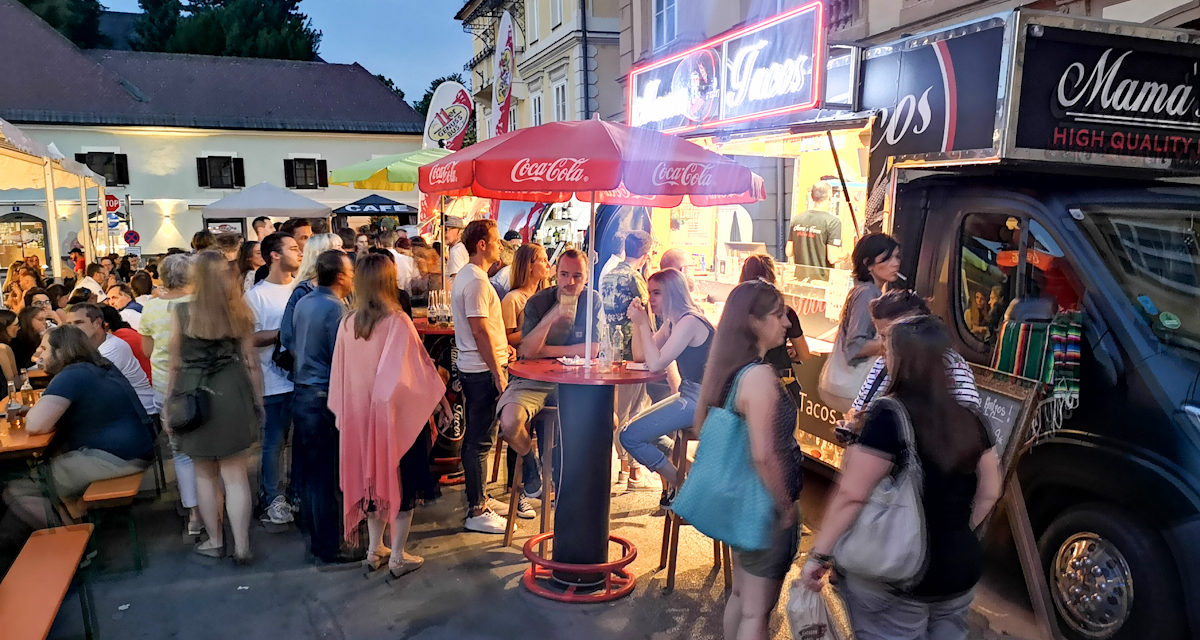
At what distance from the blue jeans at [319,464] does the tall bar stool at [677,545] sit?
194cm

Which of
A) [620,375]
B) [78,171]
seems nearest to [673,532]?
[620,375]

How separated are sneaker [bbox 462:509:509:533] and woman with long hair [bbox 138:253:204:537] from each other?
1700 mm

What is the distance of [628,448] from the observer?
4.69 metres

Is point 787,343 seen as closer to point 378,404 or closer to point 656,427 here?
point 656,427

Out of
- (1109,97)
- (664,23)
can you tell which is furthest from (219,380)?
(664,23)

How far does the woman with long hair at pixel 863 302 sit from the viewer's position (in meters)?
4.67

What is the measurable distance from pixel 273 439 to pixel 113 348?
1.16 metres

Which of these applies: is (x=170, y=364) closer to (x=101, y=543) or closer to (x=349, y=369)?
(x=349, y=369)

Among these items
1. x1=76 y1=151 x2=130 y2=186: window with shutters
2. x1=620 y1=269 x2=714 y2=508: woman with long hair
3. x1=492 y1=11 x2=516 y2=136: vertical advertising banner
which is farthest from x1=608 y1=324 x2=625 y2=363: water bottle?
x1=76 y1=151 x2=130 y2=186: window with shutters

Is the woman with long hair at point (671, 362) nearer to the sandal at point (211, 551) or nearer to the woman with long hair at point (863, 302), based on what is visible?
the woman with long hair at point (863, 302)

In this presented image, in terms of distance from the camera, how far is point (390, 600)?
4445mm

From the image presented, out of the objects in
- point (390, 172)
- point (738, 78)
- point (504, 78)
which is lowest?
point (390, 172)

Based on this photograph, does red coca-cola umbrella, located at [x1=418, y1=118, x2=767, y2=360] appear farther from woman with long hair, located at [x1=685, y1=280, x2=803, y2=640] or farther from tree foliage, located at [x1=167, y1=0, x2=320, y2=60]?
tree foliage, located at [x1=167, y1=0, x2=320, y2=60]

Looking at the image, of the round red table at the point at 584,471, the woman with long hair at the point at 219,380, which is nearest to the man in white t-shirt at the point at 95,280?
the woman with long hair at the point at 219,380
